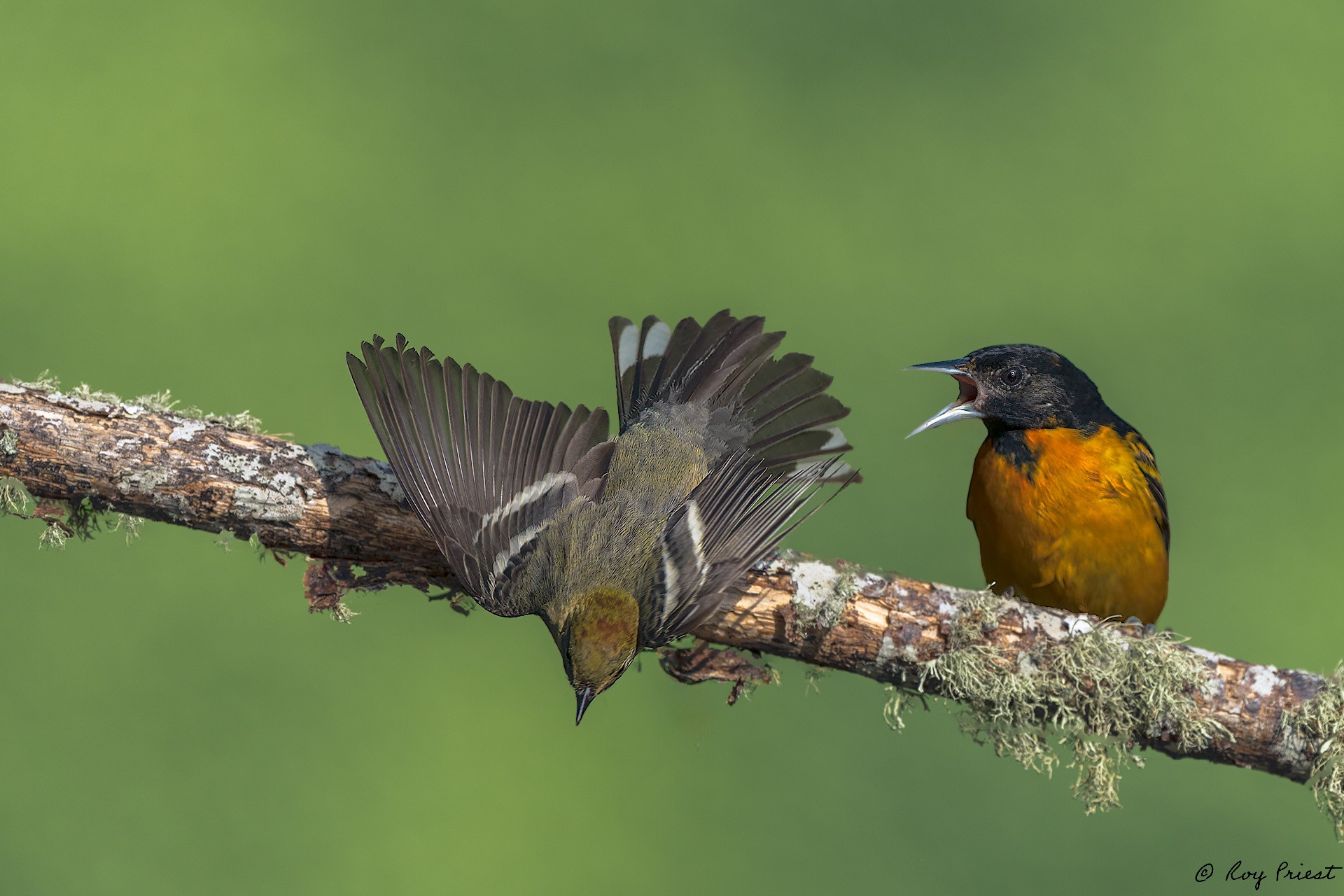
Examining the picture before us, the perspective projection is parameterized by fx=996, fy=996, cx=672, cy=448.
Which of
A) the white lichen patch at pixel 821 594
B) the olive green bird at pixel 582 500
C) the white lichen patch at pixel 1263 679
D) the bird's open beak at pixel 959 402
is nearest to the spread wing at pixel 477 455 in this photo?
the olive green bird at pixel 582 500

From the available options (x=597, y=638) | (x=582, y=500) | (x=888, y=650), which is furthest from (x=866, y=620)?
(x=582, y=500)

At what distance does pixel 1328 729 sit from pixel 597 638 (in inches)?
73.6

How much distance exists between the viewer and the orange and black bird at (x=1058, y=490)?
3018 mm

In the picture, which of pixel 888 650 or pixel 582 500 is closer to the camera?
pixel 888 650

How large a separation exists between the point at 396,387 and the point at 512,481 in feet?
1.30

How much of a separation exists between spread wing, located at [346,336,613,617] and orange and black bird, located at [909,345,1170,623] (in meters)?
1.17

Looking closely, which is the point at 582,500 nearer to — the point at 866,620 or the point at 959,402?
the point at 866,620

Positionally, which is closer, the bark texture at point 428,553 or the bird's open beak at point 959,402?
the bark texture at point 428,553

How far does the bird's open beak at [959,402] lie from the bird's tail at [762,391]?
33cm

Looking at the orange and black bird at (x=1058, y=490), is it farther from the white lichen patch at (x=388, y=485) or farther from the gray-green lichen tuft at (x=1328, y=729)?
the white lichen patch at (x=388, y=485)

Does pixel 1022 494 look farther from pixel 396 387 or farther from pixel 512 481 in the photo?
pixel 396 387

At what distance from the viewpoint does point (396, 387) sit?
2.63 m

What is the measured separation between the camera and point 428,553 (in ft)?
8.89

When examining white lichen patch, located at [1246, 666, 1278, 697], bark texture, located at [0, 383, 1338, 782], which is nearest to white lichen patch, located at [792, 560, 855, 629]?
bark texture, located at [0, 383, 1338, 782]
